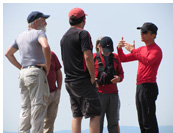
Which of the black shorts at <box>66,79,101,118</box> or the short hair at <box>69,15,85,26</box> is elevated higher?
the short hair at <box>69,15,85,26</box>

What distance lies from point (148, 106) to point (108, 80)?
0.78 meters

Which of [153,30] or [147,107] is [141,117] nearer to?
→ [147,107]

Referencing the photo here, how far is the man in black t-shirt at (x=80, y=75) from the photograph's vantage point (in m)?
3.74

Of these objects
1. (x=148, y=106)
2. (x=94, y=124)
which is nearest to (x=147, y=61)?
(x=148, y=106)

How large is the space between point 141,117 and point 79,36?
188 centimetres

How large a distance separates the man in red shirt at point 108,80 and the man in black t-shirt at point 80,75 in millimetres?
835

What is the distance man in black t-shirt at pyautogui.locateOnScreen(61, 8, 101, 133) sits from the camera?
3.74 m

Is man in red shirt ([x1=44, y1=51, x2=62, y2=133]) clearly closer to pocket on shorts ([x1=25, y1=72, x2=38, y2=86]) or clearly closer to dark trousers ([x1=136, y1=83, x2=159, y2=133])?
pocket on shorts ([x1=25, y1=72, x2=38, y2=86])

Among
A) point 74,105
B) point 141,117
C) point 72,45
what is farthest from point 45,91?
point 141,117

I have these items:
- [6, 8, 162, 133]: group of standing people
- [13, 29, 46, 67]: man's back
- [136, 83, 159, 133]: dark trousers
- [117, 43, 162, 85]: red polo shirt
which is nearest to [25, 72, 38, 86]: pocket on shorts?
[6, 8, 162, 133]: group of standing people

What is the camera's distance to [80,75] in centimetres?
381

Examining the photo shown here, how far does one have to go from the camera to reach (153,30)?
496 centimetres

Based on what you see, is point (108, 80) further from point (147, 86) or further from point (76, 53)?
point (76, 53)

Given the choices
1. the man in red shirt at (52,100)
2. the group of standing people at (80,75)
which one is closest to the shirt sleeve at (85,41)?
the group of standing people at (80,75)
